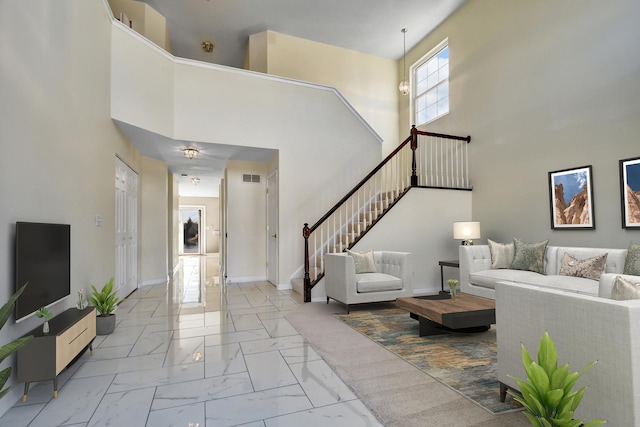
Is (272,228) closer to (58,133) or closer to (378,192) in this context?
(378,192)

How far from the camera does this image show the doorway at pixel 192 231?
1545cm

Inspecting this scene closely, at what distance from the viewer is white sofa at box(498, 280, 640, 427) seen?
1471mm

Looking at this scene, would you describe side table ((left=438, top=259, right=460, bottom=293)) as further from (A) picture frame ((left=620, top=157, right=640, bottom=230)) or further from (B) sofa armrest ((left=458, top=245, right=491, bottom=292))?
(A) picture frame ((left=620, top=157, right=640, bottom=230))

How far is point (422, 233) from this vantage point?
595 cm

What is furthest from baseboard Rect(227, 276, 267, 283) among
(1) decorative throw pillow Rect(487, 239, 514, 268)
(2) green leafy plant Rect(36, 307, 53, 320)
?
(2) green leafy plant Rect(36, 307, 53, 320)

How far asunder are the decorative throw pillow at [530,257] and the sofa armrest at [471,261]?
Result: 369 mm

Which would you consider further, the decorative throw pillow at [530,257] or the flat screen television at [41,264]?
the decorative throw pillow at [530,257]

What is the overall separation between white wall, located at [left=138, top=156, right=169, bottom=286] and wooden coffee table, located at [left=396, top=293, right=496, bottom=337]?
212 inches

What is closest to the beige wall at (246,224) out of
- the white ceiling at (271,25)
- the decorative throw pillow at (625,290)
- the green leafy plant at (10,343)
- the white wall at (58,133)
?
the white ceiling at (271,25)

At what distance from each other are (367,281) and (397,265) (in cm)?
61

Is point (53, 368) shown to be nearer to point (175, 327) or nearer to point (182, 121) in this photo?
point (175, 327)

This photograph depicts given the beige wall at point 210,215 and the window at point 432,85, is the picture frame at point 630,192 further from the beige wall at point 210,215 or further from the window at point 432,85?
the beige wall at point 210,215

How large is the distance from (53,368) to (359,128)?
6.09 meters

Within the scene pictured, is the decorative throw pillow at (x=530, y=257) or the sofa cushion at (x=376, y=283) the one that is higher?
the decorative throw pillow at (x=530, y=257)
